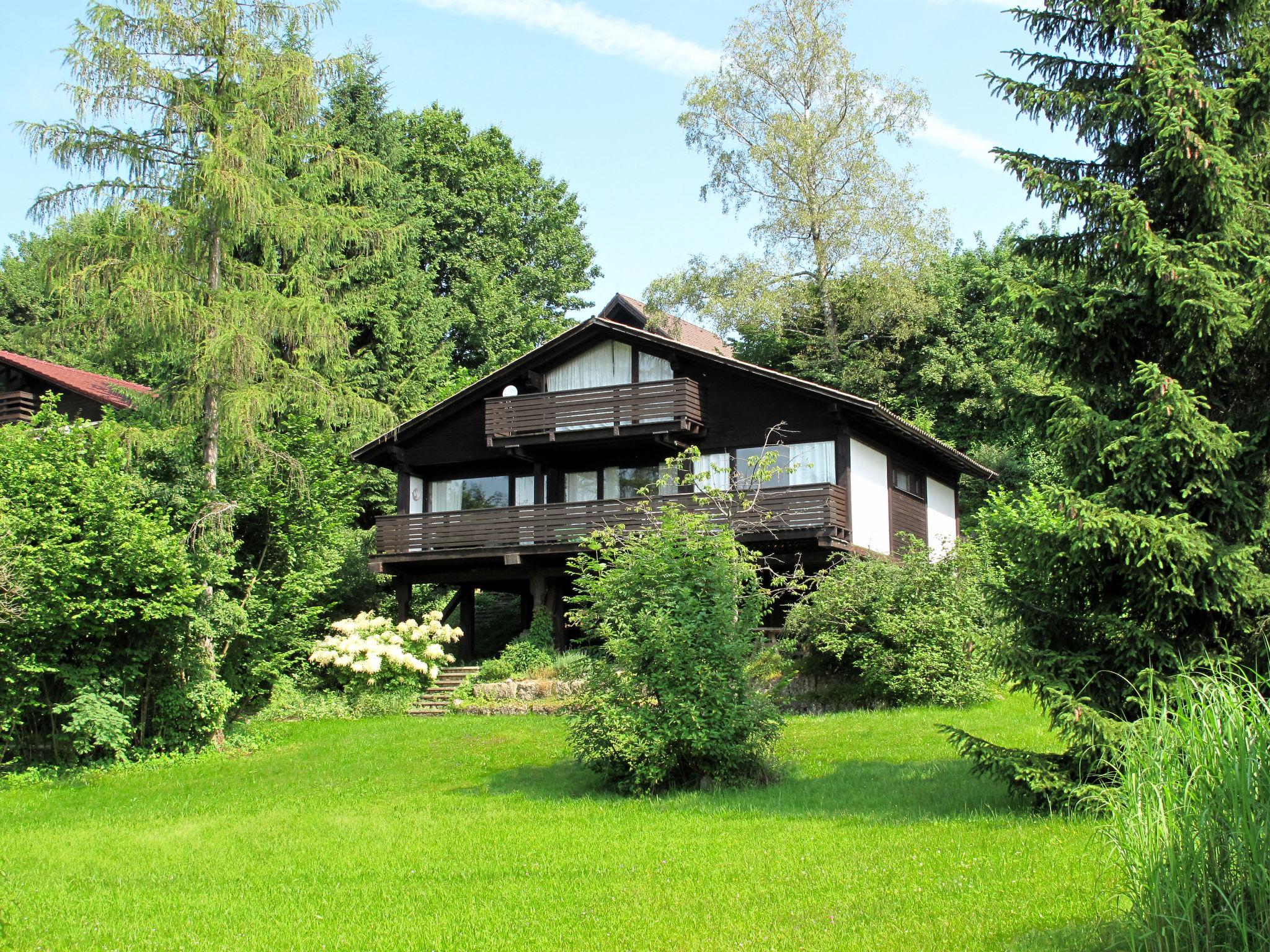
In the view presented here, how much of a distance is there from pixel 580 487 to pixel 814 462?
638 centimetres

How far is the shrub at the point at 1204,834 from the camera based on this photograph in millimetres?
5973

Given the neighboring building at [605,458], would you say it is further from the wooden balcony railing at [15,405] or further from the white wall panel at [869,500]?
the wooden balcony railing at [15,405]

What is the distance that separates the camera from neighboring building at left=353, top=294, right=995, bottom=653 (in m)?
26.2

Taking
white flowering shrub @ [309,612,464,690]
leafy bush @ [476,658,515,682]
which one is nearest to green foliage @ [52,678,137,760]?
white flowering shrub @ [309,612,464,690]

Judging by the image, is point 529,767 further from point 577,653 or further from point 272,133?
point 272,133

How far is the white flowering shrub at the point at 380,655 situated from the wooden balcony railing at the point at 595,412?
5.08 m

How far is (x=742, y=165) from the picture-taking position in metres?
35.8

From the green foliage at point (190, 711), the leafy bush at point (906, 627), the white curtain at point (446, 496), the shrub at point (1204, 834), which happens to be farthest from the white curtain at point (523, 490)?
the shrub at point (1204, 834)

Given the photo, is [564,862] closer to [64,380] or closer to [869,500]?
[869,500]

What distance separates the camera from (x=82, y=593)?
18.9 m

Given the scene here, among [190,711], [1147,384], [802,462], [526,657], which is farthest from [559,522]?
[1147,384]

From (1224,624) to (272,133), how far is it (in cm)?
1766

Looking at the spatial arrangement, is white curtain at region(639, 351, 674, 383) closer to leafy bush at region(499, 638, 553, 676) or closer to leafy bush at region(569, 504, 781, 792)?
leafy bush at region(499, 638, 553, 676)

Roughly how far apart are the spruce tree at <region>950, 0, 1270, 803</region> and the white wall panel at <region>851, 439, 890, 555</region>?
48.0ft
